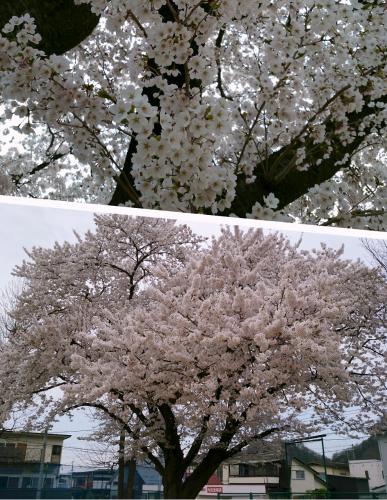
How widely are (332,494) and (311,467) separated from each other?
0.37ft

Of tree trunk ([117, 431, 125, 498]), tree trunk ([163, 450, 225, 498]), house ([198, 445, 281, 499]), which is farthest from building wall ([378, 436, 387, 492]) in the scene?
tree trunk ([117, 431, 125, 498])

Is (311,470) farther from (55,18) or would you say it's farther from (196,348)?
(55,18)

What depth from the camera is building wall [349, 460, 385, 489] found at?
2273 mm

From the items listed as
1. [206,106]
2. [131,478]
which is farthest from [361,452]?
[206,106]

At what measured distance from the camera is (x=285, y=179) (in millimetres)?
3359

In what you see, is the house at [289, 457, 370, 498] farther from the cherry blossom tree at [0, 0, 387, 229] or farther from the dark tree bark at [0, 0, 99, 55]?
the dark tree bark at [0, 0, 99, 55]

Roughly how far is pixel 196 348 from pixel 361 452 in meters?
0.72

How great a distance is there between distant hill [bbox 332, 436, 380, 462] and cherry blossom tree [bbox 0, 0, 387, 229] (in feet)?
3.24

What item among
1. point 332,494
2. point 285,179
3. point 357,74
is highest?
point 357,74

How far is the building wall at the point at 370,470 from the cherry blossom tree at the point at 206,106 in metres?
1.05

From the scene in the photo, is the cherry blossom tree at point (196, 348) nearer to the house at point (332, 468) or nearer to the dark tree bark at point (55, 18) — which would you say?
the house at point (332, 468)

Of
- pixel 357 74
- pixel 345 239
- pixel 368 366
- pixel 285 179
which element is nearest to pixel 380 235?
pixel 345 239

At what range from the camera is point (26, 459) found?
1896 mm

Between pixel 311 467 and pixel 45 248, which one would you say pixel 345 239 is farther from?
pixel 45 248
